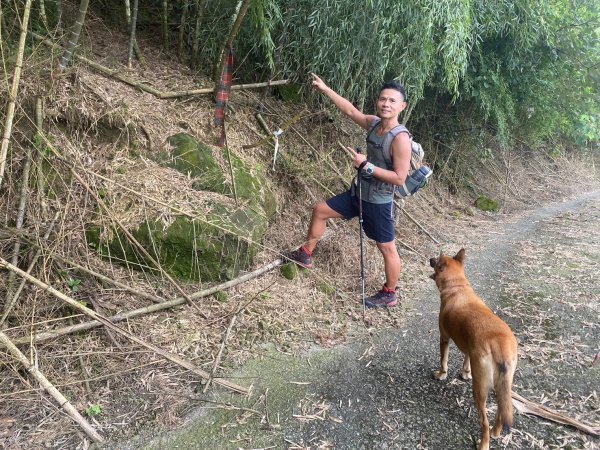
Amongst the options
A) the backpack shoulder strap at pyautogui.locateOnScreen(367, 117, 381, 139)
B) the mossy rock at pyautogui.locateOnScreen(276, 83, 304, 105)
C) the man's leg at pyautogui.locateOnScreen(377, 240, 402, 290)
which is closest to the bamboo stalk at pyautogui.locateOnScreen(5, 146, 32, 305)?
the backpack shoulder strap at pyautogui.locateOnScreen(367, 117, 381, 139)

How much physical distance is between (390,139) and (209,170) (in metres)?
1.68

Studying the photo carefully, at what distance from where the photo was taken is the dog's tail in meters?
2.17

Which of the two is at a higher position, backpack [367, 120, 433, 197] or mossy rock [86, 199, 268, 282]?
backpack [367, 120, 433, 197]

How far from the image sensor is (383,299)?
3906mm

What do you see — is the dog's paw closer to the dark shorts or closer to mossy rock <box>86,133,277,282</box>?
the dark shorts

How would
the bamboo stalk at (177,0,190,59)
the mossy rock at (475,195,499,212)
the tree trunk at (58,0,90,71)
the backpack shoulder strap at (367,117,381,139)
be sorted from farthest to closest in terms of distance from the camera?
the mossy rock at (475,195,499,212)
the bamboo stalk at (177,0,190,59)
the backpack shoulder strap at (367,117,381,139)
the tree trunk at (58,0,90,71)

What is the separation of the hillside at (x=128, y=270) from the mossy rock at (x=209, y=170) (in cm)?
12

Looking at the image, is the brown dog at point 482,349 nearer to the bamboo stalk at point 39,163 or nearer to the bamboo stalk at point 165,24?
the bamboo stalk at point 39,163

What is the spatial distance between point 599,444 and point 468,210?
6504mm

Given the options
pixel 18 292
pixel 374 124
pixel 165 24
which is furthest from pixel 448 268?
pixel 165 24

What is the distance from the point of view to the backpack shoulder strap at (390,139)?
132 inches

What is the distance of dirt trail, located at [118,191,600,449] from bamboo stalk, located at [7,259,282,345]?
68 centimetres

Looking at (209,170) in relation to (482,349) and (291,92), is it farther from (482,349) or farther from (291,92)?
(482,349)

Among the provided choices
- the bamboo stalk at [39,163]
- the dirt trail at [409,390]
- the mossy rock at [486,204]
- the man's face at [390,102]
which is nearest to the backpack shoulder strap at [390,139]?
the man's face at [390,102]
